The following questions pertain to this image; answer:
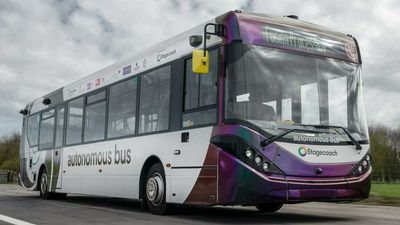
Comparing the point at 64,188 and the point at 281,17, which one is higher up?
the point at 281,17

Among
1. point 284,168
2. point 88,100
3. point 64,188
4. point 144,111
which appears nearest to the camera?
point 284,168

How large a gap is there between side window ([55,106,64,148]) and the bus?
205 inches

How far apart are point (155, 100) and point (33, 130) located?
9.34 m

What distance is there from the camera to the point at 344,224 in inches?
340

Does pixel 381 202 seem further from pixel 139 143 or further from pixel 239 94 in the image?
pixel 239 94

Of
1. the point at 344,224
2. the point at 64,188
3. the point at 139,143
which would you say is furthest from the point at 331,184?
the point at 64,188

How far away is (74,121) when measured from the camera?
48.9ft

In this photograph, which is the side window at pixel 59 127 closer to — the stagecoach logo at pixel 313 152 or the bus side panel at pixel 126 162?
the bus side panel at pixel 126 162

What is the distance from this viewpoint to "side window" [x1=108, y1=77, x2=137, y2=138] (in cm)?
1157

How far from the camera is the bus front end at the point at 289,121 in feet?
26.6

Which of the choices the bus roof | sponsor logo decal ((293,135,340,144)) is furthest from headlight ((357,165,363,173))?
the bus roof

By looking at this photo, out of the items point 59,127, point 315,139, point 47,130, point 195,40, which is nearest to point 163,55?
point 195,40

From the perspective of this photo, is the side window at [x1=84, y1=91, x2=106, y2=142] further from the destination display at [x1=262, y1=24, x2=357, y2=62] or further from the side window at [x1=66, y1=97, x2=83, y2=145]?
the destination display at [x1=262, y1=24, x2=357, y2=62]

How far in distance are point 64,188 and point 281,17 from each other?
28.6 feet
